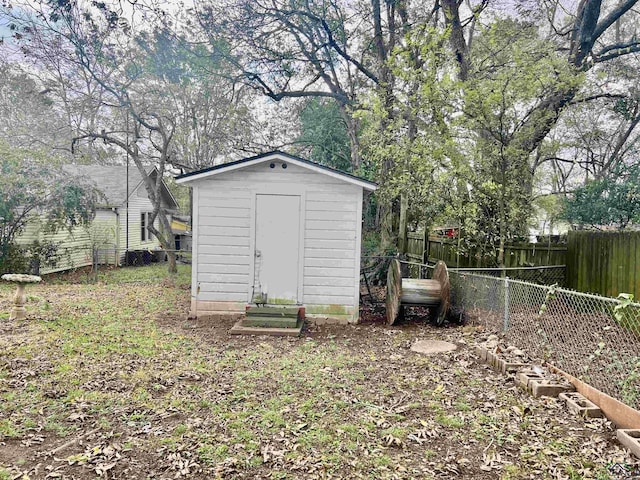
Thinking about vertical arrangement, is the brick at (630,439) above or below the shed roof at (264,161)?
below

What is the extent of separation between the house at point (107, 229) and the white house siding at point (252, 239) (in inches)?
329

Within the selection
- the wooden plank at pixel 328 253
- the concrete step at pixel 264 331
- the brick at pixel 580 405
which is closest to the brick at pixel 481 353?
the brick at pixel 580 405

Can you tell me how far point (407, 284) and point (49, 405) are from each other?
5735 mm

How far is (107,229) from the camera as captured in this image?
57.9 feet

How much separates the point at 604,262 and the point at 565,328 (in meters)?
2.22

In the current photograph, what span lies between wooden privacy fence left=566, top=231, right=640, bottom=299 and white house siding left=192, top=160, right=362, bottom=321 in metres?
4.30

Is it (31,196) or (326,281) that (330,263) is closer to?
(326,281)

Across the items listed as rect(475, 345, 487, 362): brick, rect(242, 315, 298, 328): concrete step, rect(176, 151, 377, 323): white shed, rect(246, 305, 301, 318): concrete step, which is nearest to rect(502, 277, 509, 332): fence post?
rect(475, 345, 487, 362): brick

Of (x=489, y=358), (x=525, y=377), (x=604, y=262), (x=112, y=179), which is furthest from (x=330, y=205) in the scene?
(x=112, y=179)

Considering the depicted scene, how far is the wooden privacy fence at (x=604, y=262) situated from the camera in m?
6.71

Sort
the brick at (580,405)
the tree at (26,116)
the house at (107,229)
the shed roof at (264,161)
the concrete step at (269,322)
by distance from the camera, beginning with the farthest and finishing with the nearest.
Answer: the tree at (26,116) → the house at (107,229) → the shed roof at (264,161) → the concrete step at (269,322) → the brick at (580,405)

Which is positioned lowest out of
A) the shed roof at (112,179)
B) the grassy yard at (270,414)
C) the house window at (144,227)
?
the grassy yard at (270,414)

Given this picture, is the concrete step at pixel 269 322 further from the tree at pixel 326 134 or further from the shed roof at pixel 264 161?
the tree at pixel 326 134

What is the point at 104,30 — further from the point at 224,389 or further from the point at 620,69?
the point at 620,69
